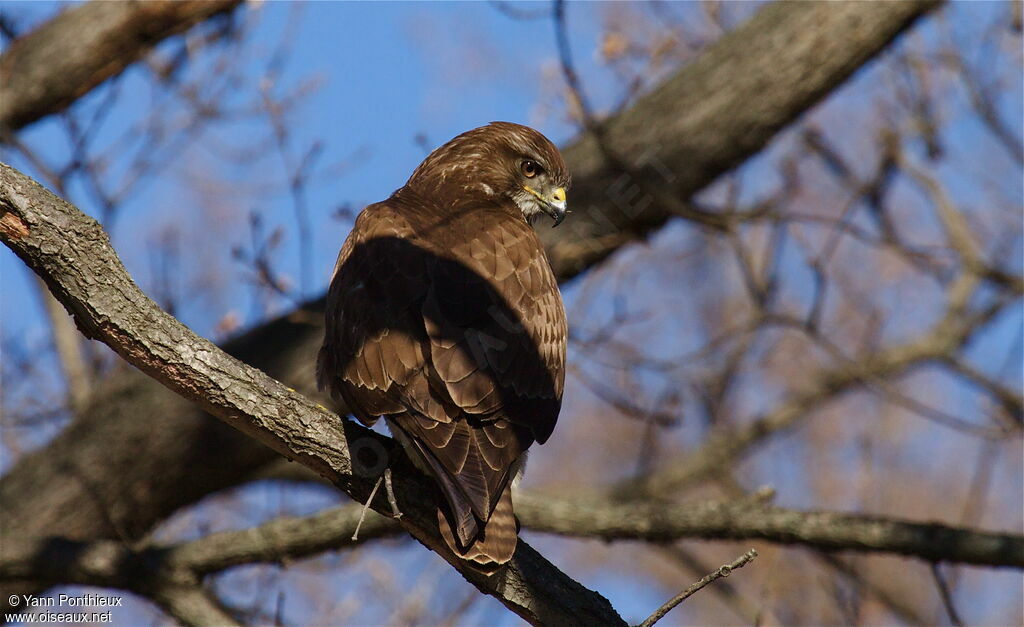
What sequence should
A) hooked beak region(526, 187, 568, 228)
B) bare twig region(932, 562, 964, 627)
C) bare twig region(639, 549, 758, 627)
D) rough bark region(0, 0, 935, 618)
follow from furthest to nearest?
rough bark region(0, 0, 935, 618), hooked beak region(526, 187, 568, 228), bare twig region(932, 562, 964, 627), bare twig region(639, 549, 758, 627)

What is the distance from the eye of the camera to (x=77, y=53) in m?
6.55

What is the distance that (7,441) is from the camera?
7168 millimetres

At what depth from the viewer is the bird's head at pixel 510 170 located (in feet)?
16.1

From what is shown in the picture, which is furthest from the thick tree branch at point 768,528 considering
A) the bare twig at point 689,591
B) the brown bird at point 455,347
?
the bare twig at point 689,591

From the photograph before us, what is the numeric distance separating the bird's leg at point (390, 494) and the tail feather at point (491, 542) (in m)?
0.15

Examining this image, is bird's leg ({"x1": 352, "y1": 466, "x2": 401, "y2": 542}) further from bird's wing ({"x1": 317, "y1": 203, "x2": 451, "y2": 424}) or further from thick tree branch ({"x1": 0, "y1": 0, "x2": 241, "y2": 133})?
thick tree branch ({"x1": 0, "y1": 0, "x2": 241, "y2": 133})

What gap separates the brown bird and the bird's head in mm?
378

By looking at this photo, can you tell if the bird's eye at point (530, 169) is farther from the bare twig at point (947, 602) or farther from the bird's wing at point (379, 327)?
the bare twig at point (947, 602)

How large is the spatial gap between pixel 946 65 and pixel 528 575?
587cm

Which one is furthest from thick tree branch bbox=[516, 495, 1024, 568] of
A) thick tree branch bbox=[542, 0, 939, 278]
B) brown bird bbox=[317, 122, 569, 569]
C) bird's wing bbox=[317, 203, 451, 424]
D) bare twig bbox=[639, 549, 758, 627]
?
bare twig bbox=[639, 549, 758, 627]

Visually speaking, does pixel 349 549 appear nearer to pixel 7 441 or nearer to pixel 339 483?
pixel 339 483

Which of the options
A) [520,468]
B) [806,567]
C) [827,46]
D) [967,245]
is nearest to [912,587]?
[806,567]

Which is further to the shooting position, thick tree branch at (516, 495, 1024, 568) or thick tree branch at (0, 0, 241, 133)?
thick tree branch at (0, 0, 241, 133)

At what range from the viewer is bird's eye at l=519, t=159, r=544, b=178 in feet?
16.4
